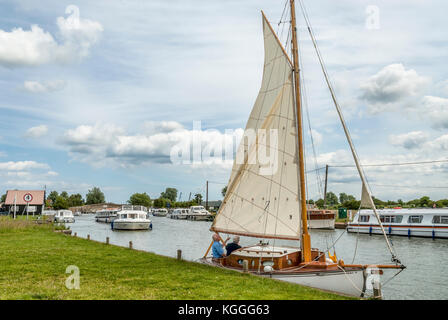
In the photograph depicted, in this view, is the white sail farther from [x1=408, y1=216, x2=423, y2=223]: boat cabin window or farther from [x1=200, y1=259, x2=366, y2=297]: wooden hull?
[x1=408, y1=216, x2=423, y2=223]: boat cabin window

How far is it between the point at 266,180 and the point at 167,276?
634 centimetres

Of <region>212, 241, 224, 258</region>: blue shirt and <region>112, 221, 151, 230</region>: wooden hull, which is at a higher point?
<region>212, 241, 224, 258</region>: blue shirt

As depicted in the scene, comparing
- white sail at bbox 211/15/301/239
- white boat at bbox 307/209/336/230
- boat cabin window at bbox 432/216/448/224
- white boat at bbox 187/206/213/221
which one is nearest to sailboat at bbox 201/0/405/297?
white sail at bbox 211/15/301/239

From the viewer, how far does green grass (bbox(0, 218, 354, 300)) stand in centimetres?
1100

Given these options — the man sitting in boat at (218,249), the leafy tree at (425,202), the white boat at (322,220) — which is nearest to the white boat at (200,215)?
the white boat at (322,220)

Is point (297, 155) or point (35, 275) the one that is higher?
point (297, 155)

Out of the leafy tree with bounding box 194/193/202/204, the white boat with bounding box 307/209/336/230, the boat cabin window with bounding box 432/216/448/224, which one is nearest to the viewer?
the boat cabin window with bounding box 432/216/448/224

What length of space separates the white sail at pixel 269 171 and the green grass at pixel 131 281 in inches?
111

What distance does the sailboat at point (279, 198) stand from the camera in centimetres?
1502

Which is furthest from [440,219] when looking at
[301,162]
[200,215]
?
[200,215]

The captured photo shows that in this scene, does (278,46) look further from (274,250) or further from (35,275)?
(35,275)

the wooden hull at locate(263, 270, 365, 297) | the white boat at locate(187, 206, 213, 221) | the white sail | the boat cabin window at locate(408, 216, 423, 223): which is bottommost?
the white boat at locate(187, 206, 213, 221)

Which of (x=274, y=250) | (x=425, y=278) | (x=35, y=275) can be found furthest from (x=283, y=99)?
(x=425, y=278)
